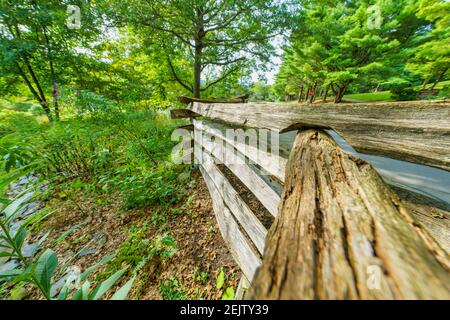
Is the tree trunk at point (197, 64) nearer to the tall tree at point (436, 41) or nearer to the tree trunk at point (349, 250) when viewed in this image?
the tree trunk at point (349, 250)

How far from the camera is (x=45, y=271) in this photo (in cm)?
97

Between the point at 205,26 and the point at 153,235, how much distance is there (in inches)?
247

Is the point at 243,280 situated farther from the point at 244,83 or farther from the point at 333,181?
the point at 244,83

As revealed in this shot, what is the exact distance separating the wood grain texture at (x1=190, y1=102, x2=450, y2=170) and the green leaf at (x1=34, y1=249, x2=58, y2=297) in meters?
1.68

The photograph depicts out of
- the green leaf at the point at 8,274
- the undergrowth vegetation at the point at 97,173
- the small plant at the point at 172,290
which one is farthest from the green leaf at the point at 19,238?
the small plant at the point at 172,290

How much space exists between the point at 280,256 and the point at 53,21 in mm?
6528

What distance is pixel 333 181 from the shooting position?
64cm

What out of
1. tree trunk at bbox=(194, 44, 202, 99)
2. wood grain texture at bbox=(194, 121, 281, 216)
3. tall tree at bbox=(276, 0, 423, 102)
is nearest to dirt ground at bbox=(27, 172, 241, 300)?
wood grain texture at bbox=(194, 121, 281, 216)

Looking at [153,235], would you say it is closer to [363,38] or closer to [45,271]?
[45,271]

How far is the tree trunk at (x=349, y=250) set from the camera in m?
0.32

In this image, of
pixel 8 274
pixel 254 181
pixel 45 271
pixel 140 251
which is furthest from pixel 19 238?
pixel 254 181

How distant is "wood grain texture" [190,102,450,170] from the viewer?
2.11 ft

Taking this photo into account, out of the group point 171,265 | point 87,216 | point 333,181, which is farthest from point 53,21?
point 333,181

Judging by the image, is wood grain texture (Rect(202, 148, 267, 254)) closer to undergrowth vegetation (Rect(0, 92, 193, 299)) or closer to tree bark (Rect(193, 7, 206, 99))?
undergrowth vegetation (Rect(0, 92, 193, 299))
